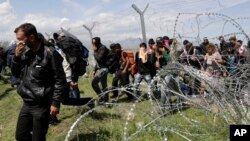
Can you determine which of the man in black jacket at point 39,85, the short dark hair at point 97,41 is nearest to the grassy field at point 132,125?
the man in black jacket at point 39,85

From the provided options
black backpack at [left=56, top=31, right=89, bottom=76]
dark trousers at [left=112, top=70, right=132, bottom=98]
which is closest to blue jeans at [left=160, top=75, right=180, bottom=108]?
black backpack at [left=56, top=31, right=89, bottom=76]

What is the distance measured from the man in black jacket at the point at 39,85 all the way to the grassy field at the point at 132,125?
0.65m

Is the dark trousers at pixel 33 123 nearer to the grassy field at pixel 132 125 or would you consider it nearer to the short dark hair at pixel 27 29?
the grassy field at pixel 132 125

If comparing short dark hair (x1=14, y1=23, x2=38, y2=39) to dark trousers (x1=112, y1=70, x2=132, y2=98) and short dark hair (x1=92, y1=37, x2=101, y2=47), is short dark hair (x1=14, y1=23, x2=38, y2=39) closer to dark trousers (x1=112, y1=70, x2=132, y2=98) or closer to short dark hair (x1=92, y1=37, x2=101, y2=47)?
short dark hair (x1=92, y1=37, x2=101, y2=47)

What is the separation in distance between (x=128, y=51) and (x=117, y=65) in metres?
0.77

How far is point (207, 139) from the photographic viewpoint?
5.09 m

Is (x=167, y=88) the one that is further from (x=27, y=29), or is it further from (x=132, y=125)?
(x=132, y=125)

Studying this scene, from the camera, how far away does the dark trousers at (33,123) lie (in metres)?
5.47

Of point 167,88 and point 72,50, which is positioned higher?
point 72,50

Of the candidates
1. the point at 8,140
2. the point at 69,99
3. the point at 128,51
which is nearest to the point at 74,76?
the point at 69,99

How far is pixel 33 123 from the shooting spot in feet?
18.1

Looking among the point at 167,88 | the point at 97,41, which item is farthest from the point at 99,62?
the point at 167,88

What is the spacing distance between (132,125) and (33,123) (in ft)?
6.21

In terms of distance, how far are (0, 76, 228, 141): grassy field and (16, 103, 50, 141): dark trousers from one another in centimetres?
67
